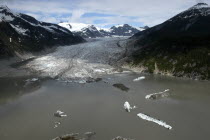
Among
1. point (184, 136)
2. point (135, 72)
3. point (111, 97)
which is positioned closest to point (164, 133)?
point (184, 136)

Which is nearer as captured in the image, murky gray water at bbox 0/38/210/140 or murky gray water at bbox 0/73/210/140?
murky gray water at bbox 0/73/210/140

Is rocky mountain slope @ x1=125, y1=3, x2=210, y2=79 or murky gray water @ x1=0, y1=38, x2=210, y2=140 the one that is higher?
rocky mountain slope @ x1=125, y1=3, x2=210, y2=79

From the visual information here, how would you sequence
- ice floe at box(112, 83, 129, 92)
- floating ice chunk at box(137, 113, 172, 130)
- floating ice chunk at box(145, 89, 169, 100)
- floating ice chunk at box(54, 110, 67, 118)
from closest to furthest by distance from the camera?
floating ice chunk at box(137, 113, 172, 130), floating ice chunk at box(54, 110, 67, 118), floating ice chunk at box(145, 89, 169, 100), ice floe at box(112, 83, 129, 92)

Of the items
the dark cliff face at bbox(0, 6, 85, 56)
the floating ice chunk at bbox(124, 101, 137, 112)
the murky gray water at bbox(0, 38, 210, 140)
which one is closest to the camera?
the murky gray water at bbox(0, 38, 210, 140)

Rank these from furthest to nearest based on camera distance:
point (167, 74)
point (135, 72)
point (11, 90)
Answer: point (135, 72) → point (167, 74) → point (11, 90)

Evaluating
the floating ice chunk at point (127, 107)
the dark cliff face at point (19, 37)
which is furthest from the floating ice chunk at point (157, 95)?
the dark cliff face at point (19, 37)

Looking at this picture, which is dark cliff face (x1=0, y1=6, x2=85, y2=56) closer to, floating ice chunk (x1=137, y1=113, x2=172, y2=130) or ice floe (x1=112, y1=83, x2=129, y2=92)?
ice floe (x1=112, y1=83, x2=129, y2=92)

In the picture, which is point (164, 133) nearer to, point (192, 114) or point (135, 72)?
point (192, 114)

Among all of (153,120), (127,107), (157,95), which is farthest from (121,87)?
(153,120)

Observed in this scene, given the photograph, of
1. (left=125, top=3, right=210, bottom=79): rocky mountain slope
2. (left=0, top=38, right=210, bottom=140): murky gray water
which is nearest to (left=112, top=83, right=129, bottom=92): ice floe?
(left=0, top=38, right=210, bottom=140): murky gray water
